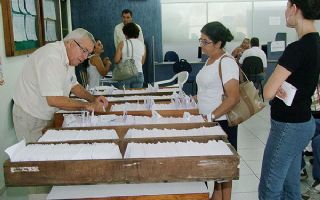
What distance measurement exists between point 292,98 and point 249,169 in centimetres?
204

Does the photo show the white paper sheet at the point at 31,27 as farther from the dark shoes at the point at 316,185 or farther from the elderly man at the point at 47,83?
the dark shoes at the point at 316,185

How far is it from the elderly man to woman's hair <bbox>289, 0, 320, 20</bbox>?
1.16 metres

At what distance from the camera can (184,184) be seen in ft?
5.44

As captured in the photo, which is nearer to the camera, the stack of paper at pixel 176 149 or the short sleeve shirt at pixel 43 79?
the stack of paper at pixel 176 149

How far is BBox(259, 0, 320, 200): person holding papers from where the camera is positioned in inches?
68.8

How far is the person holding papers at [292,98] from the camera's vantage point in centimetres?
175

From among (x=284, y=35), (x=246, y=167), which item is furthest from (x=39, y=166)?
(x=284, y=35)

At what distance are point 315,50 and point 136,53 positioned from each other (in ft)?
9.57

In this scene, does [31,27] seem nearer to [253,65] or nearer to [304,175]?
[304,175]

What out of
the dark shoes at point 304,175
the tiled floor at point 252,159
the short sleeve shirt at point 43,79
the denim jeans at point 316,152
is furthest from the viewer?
the dark shoes at point 304,175

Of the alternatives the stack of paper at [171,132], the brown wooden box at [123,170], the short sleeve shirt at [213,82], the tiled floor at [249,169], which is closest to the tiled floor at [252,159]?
the tiled floor at [249,169]

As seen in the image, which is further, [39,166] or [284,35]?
[284,35]

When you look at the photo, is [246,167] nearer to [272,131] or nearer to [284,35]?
[272,131]

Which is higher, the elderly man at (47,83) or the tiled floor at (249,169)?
the elderly man at (47,83)
